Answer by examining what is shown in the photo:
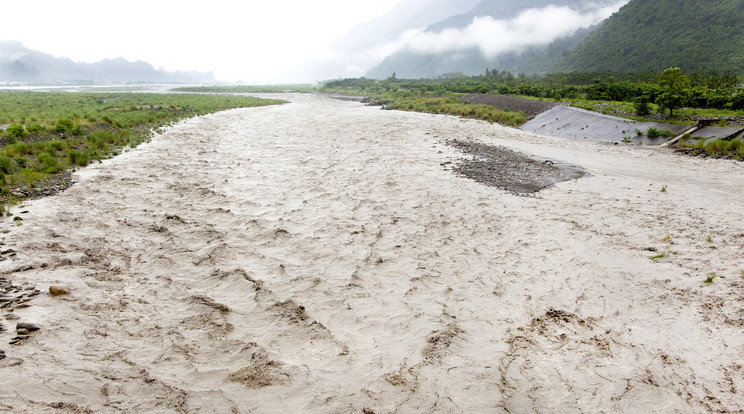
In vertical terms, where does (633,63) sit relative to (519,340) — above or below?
above

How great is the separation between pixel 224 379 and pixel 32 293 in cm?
486

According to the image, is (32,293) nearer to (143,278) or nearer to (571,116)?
(143,278)

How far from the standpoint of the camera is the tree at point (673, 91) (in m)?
28.0

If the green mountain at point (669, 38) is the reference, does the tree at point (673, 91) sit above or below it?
below

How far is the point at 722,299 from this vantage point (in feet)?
25.4

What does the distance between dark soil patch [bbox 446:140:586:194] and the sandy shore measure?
1185mm

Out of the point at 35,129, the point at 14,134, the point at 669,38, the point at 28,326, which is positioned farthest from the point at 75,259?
the point at 669,38

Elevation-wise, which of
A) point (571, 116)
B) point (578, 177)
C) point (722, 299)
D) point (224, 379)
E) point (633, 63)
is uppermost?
point (633, 63)

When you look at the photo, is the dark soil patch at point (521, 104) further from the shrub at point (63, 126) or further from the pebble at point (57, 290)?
the pebble at point (57, 290)

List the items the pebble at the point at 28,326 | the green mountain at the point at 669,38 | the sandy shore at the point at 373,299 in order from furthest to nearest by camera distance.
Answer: the green mountain at the point at 669,38, the pebble at the point at 28,326, the sandy shore at the point at 373,299

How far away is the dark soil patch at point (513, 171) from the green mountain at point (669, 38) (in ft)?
314

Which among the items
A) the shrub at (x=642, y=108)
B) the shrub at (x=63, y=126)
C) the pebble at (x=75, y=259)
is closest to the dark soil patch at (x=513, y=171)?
the pebble at (x=75, y=259)

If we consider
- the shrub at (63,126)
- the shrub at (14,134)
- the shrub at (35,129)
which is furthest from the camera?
the shrub at (63,126)

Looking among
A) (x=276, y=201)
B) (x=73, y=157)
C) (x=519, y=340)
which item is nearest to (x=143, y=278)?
(x=276, y=201)
